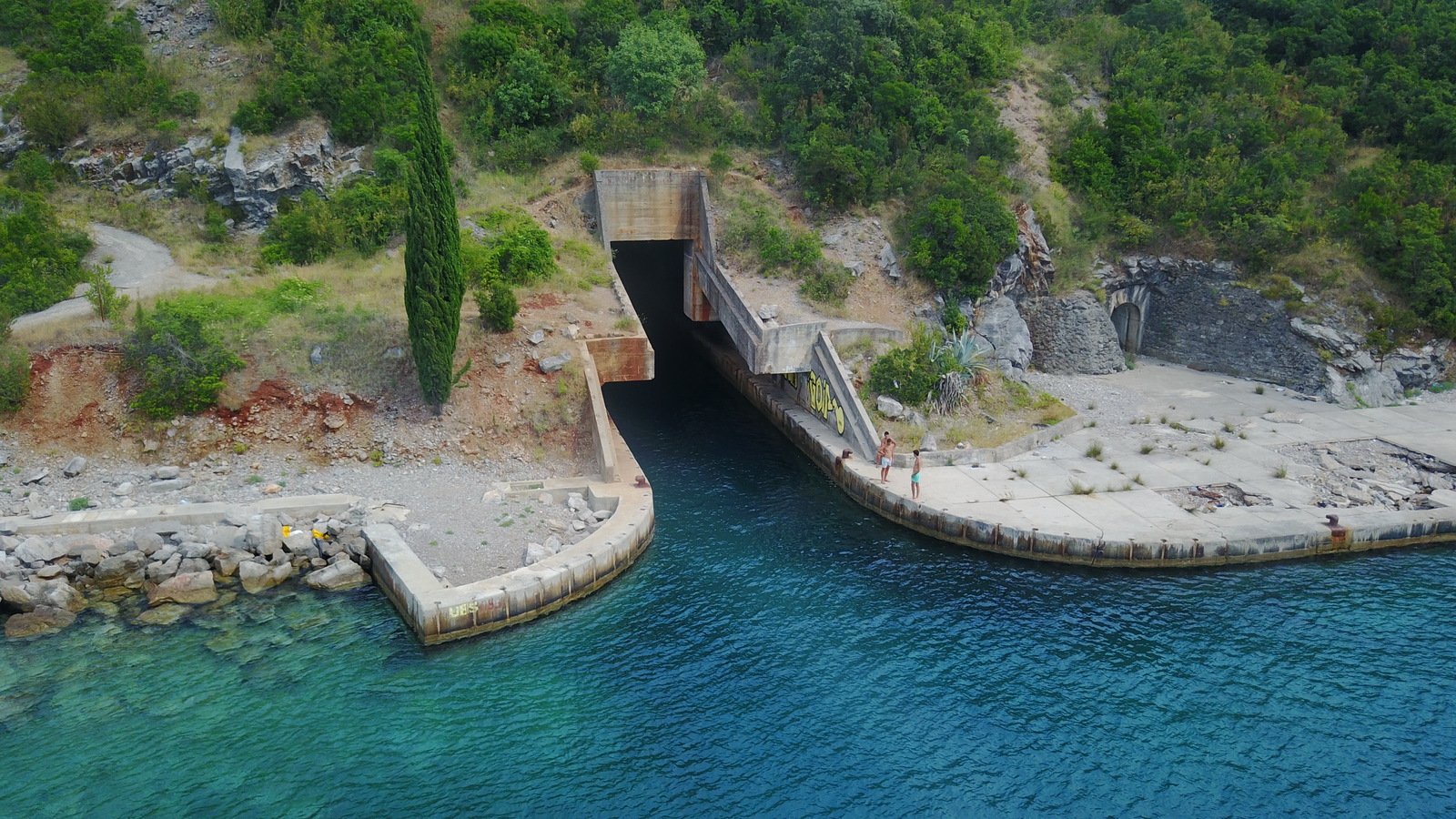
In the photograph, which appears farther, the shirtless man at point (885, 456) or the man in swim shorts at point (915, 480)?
the shirtless man at point (885, 456)

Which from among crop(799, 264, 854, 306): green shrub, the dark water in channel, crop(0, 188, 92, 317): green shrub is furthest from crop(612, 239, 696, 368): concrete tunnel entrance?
the dark water in channel

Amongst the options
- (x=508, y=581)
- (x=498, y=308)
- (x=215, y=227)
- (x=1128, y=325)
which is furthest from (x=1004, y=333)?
(x=215, y=227)

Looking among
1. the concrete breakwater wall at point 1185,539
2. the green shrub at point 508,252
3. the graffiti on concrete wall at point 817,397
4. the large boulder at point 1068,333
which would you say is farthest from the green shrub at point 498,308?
the large boulder at point 1068,333

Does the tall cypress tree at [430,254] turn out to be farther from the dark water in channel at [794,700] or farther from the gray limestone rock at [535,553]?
the dark water in channel at [794,700]

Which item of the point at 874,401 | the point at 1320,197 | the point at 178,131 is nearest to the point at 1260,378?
the point at 1320,197

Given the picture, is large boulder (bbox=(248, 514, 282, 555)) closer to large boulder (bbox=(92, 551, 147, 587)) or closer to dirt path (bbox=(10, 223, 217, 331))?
large boulder (bbox=(92, 551, 147, 587))
